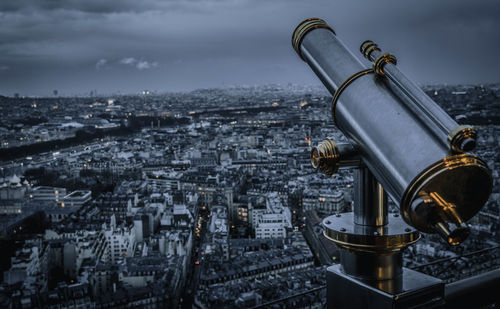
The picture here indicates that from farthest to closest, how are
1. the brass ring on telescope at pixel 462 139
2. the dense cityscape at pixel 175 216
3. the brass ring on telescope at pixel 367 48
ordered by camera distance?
the dense cityscape at pixel 175 216 → the brass ring on telescope at pixel 367 48 → the brass ring on telescope at pixel 462 139

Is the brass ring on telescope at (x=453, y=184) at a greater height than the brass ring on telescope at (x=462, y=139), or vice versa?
the brass ring on telescope at (x=462, y=139)

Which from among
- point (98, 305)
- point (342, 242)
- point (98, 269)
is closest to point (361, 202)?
point (342, 242)

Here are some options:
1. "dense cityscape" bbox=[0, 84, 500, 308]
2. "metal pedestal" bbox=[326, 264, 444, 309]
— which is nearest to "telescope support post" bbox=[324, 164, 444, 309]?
"metal pedestal" bbox=[326, 264, 444, 309]

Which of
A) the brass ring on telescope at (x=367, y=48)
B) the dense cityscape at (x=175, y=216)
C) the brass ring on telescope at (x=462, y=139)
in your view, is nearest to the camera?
the brass ring on telescope at (x=462, y=139)

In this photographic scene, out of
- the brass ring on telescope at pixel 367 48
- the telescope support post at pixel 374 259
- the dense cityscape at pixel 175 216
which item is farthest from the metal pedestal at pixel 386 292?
the brass ring on telescope at pixel 367 48

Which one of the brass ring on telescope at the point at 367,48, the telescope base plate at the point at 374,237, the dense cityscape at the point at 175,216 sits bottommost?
the dense cityscape at the point at 175,216

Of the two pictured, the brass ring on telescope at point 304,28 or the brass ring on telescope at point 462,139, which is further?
the brass ring on telescope at point 304,28

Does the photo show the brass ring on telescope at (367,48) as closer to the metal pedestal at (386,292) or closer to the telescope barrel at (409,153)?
the telescope barrel at (409,153)

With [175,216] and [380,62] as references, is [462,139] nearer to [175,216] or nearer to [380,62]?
[380,62]
